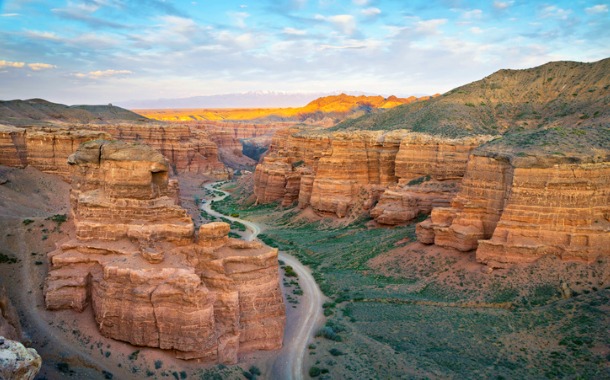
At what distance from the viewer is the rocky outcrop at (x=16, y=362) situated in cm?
1008

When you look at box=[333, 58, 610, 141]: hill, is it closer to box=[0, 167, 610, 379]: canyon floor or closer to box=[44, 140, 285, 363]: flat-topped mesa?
box=[0, 167, 610, 379]: canyon floor

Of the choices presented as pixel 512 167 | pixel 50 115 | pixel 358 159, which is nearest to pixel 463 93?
pixel 358 159

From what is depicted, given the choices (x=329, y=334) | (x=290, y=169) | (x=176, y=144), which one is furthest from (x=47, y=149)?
(x=176, y=144)

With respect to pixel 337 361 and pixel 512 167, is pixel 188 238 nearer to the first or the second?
pixel 337 361

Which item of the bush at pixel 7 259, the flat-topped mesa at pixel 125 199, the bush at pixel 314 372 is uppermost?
the flat-topped mesa at pixel 125 199

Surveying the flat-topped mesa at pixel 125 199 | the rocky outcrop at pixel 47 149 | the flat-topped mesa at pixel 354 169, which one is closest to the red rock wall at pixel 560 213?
the flat-topped mesa at pixel 125 199

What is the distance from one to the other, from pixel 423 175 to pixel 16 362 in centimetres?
3939

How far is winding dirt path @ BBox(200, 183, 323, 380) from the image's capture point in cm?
2141

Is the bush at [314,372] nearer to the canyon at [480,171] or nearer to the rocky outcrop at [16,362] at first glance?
the rocky outcrop at [16,362]

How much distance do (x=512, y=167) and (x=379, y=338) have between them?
12.2 m

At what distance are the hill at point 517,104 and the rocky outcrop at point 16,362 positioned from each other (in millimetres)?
41979

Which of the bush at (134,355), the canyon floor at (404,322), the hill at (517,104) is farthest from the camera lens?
the hill at (517,104)

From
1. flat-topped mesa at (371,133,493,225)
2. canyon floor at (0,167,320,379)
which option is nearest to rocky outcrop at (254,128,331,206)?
flat-topped mesa at (371,133,493,225)

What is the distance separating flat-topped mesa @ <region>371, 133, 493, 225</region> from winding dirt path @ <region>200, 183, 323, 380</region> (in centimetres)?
1037
